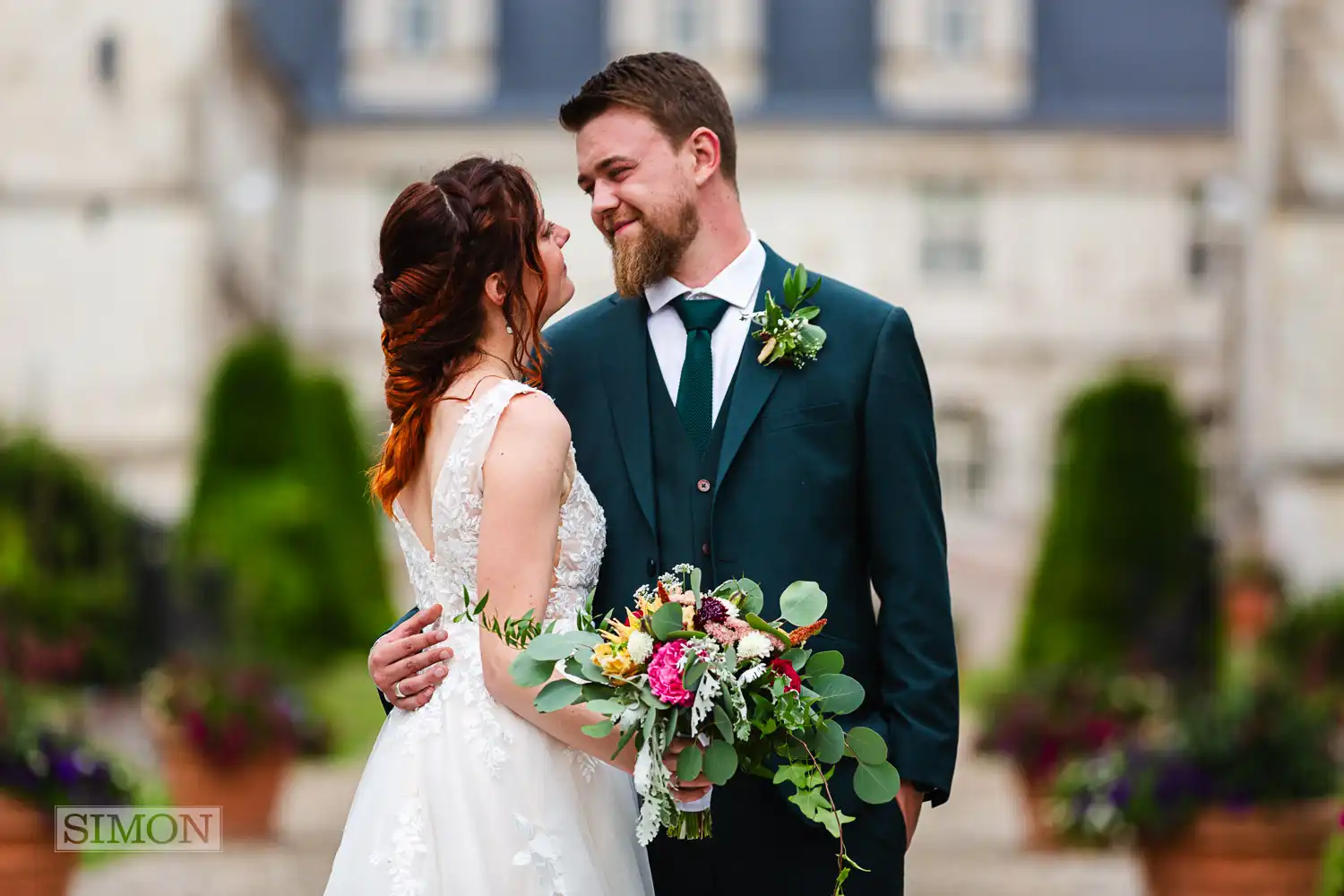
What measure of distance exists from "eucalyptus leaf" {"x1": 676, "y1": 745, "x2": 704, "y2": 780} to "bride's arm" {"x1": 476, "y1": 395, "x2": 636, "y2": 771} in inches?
8.1

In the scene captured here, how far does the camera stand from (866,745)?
10.5 ft

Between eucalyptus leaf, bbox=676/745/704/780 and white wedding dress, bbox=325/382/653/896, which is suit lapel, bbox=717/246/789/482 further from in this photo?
eucalyptus leaf, bbox=676/745/704/780

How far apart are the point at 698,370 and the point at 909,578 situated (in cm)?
60

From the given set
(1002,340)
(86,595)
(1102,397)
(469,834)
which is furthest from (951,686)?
(1002,340)

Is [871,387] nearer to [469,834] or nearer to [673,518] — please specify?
[673,518]

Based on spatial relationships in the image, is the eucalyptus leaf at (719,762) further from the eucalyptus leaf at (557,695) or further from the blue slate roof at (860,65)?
the blue slate roof at (860,65)

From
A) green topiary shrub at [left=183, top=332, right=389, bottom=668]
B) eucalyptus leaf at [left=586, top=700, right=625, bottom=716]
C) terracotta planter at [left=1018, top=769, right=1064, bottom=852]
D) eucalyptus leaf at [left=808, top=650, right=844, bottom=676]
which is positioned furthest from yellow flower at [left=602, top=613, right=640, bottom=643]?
green topiary shrub at [left=183, top=332, right=389, bottom=668]

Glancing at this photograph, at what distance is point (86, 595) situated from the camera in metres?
13.5

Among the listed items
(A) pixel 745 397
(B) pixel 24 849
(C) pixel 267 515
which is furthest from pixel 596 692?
(C) pixel 267 515

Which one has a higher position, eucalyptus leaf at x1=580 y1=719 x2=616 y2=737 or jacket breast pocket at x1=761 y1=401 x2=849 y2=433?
jacket breast pocket at x1=761 y1=401 x2=849 y2=433

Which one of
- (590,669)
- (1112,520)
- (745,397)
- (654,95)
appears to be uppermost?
(654,95)

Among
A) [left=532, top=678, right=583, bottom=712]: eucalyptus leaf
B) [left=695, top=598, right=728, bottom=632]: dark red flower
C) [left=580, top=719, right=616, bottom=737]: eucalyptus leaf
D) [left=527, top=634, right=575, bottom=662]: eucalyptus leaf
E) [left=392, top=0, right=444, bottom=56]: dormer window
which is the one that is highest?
[left=392, top=0, right=444, bottom=56]: dormer window

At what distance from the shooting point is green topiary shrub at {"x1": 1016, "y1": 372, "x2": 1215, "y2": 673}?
15398mm

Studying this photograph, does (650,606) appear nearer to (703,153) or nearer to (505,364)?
(505,364)
